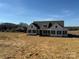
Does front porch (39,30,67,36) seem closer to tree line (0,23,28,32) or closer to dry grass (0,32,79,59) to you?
dry grass (0,32,79,59)

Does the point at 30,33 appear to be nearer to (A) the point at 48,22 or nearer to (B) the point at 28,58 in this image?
(A) the point at 48,22

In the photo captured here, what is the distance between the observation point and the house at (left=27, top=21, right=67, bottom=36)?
4028 cm

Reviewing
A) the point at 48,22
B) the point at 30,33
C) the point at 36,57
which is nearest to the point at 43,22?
the point at 48,22

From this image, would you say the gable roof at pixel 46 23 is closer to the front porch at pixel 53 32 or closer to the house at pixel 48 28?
the house at pixel 48 28

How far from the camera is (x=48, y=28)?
140 ft

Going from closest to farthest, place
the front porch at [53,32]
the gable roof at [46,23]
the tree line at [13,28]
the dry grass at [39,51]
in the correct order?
1. the dry grass at [39,51]
2. the front porch at [53,32]
3. the gable roof at [46,23]
4. the tree line at [13,28]

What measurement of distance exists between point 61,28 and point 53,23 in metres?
3.97

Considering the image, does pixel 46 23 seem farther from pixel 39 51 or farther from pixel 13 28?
pixel 13 28

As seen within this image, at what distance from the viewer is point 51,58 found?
12445 millimetres

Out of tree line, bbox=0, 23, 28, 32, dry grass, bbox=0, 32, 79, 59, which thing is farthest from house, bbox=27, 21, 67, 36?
tree line, bbox=0, 23, 28, 32

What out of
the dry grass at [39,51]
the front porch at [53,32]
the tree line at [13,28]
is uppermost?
the tree line at [13,28]

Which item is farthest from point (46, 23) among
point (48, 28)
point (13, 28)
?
point (13, 28)

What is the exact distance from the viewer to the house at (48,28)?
1586 inches

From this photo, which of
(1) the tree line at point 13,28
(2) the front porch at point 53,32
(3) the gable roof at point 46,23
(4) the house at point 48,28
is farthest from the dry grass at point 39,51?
(1) the tree line at point 13,28
